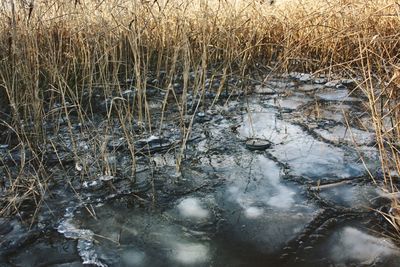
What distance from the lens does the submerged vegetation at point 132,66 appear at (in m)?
1.93

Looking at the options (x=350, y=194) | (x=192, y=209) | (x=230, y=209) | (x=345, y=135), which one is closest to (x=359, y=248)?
(x=350, y=194)

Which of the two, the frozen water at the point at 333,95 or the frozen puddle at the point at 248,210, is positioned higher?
the frozen water at the point at 333,95

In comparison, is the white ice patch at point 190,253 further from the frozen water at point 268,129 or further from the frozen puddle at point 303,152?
the frozen water at point 268,129

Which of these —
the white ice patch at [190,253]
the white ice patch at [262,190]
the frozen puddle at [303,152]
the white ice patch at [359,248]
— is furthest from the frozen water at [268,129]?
the white ice patch at [190,253]

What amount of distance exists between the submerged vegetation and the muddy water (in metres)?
0.12

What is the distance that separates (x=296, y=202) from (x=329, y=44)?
8.16ft

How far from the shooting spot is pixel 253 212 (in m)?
1.68

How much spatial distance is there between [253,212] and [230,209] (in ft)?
0.32

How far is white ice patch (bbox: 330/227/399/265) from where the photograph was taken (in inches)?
54.1

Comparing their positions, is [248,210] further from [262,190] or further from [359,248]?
[359,248]

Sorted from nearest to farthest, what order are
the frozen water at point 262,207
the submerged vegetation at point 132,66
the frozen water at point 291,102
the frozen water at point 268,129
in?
the frozen water at point 262,207 → the submerged vegetation at point 132,66 → the frozen water at point 268,129 → the frozen water at point 291,102

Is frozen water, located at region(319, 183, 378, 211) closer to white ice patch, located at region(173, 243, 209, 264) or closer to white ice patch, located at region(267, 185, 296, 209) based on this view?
white ice patch, located at region(267, 185, 296, 209)

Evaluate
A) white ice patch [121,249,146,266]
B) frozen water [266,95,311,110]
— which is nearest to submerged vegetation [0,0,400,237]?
frozen water [266,95,311,110]

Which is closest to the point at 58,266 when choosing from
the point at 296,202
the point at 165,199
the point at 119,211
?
the point at 119,211
